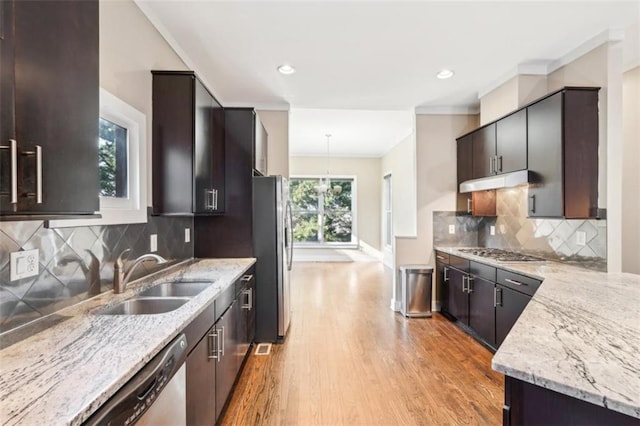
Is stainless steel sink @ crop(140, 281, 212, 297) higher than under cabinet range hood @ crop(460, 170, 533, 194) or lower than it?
lower

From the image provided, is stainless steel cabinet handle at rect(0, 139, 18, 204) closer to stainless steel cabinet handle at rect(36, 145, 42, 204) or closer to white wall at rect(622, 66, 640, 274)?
stainless steel cabinet handle at rect(36, 145, 42, 204)

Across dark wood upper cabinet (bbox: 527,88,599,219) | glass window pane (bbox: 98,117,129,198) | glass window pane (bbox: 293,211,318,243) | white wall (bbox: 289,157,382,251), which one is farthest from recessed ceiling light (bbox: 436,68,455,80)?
glass window pane (bbox: 293,211,318,243)

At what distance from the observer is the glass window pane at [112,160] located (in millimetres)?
1831

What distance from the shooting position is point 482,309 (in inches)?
121

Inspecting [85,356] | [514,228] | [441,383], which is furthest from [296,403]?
[514,228]

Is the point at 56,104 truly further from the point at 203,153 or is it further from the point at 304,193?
the point at 304,193

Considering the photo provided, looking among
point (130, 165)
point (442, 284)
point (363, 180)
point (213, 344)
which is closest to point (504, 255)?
point (442, 284)

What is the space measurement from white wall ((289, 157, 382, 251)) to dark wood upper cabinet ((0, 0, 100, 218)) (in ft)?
23.4

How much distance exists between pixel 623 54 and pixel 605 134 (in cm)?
94

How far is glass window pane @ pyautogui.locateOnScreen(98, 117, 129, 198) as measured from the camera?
6.01 feet

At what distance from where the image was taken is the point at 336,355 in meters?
2.90

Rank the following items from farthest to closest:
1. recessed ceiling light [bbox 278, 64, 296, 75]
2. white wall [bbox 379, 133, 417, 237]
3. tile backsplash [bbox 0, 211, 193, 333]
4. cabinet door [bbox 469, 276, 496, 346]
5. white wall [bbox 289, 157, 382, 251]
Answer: white wall [bbox 289, 157, 382, 251], white wall [bbox 379, 133, 417, 237], recessed ceiling light [bbox 278, 64, 296, 75], cabinet door [bbox 469, 276, 496, 346], tile backsplash [bbox 0, 211, 193, 333]

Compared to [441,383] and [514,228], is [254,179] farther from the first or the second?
[514,228]

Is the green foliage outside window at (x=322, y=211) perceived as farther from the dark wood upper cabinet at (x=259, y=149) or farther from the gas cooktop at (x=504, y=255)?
the gas cooktop at (x=504, y=255)
